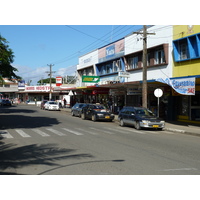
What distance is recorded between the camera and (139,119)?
60.3 ft

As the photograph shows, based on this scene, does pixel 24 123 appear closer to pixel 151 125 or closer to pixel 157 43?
pixel 151 125

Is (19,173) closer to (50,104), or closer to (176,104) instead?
(176,104)

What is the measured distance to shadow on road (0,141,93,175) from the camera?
8070 mm

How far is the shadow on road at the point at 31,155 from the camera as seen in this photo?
8070mm

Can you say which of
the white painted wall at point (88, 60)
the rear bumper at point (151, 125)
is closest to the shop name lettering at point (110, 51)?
the white painted wall at point (88, 60)

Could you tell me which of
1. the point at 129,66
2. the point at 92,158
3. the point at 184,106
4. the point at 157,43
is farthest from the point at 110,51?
the point at 92,158

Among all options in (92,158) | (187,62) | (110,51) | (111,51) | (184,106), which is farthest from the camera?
(110,51)

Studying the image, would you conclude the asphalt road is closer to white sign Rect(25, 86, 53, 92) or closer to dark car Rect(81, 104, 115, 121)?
→ dark car Rect(81, 104, 115, 121)

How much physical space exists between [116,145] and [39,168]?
4.73 meters

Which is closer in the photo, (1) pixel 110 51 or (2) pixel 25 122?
(2) pixel 25 122

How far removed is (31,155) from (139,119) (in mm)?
10423

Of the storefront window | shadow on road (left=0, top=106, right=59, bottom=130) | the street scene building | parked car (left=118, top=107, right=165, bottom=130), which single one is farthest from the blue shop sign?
parked car (left=118, top=107, right=165, bottom=130)

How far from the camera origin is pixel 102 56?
37.8 metres

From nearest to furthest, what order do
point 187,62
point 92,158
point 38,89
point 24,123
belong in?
point 92,158 → point 24,123 → point 187,62 → point 38,89
